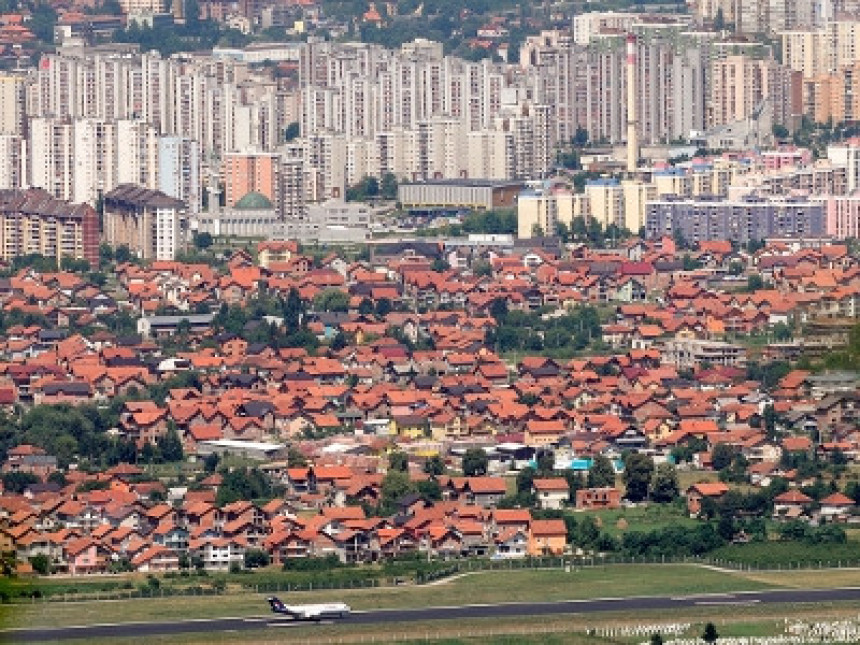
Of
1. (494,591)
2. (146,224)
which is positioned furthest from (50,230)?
(494,591)

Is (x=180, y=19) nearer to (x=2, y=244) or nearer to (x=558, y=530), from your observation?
(x=2, y=244)

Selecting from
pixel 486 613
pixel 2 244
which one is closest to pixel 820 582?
pixel 486 613

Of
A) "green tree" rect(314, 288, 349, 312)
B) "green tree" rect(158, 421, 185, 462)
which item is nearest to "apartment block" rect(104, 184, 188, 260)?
"green tree" rect(314, 288, 349, 312)

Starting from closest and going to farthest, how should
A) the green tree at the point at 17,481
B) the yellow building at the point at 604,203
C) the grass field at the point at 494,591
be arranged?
the grass field at the point at 494,591 → the green tree at the point at 17,481 → the yellow building at the point at 604,203

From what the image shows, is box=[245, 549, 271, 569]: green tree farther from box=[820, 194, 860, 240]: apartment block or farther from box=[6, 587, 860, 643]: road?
box=[820, 194, 860, 240]: apartment block

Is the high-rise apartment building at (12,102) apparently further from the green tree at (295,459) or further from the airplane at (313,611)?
the airplane at (313,611)

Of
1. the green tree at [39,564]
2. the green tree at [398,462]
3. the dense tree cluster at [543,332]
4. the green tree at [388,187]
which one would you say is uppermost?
the green tree at [388,187]

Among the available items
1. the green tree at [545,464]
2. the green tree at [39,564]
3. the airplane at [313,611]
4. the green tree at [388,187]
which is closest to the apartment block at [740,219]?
the green tree at [388,187]
